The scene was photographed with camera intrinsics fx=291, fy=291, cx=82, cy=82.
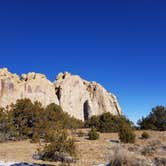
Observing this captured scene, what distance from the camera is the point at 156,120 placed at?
163 ft

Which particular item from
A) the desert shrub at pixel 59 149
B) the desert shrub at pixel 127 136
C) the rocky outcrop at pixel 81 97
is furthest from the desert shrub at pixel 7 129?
the rocky outcrop at pixel 81 97

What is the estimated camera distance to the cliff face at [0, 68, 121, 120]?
75.4 m

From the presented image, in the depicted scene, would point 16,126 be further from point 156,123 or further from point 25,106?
point 156,123

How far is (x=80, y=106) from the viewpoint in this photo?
87938 millimetres

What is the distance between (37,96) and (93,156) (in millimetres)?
63325

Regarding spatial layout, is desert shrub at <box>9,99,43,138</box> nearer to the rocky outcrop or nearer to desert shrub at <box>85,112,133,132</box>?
desert shrub at <box>85,112,133,132</box>

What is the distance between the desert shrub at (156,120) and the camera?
49166 mm

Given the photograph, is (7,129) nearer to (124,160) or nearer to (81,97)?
(124,160)

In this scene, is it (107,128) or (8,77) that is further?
(8,77)

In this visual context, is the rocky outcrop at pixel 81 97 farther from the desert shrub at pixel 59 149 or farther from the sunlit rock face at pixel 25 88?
the desert shrub at pixel 59 149

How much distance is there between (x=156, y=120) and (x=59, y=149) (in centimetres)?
3587

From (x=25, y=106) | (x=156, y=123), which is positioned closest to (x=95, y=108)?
(x=156, y=123)

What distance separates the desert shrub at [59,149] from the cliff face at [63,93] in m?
57.0

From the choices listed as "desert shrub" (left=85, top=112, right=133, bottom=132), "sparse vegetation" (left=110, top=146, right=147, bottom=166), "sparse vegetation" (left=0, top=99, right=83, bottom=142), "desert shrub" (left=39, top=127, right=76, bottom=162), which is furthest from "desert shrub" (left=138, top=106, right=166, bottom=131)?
"sparse vegetation" (left=110, top=146, right=147, bottom=166)
